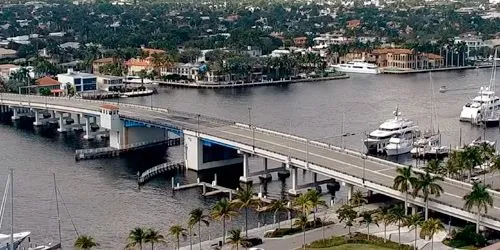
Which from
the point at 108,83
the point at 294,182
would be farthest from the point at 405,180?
the point at 108,83

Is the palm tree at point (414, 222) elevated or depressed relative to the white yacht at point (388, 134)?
depressed

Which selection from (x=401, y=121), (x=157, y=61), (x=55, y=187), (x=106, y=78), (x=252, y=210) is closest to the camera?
(x=252, y=210)

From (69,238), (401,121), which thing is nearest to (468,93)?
(401,121)

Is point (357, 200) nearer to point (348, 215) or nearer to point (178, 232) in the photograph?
point (348, 215)

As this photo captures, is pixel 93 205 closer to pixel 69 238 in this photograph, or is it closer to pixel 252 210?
pixel 69 238

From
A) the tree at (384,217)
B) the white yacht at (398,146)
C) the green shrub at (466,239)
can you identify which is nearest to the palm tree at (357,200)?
the tree at (384,217)

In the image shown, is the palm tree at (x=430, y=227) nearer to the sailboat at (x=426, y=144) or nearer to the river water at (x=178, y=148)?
the river water at (x=178, y=148)
